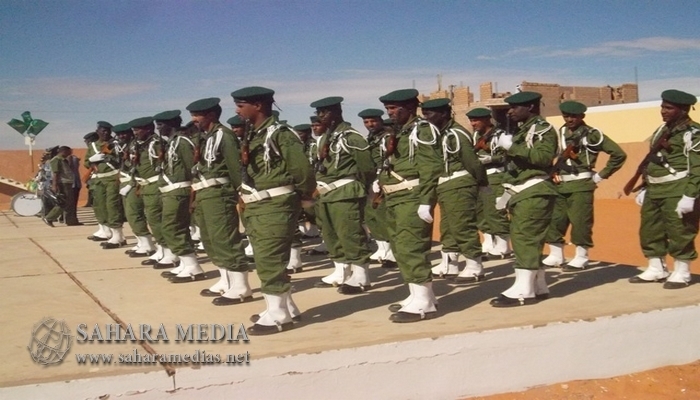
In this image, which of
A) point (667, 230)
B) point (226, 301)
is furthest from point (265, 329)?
point (667, 230)

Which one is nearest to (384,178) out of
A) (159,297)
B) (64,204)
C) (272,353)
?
(272,353)

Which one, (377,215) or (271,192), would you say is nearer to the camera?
(271,192)

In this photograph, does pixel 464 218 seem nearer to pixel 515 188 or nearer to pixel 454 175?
pixel 454 175

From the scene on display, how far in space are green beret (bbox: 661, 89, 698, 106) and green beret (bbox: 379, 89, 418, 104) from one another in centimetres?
276

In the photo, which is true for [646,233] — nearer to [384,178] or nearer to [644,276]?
[644,276]

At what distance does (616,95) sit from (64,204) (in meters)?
38.0

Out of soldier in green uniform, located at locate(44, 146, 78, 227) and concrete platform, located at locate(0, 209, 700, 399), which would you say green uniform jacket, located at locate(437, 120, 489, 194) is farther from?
soldier in green uniform, located at locate(44, 146, 78, 227)

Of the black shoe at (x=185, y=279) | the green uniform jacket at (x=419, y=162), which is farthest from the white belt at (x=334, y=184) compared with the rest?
the black shoe at (x=185, y=279)

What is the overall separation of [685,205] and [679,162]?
0.51 metres

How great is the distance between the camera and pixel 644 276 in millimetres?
8172

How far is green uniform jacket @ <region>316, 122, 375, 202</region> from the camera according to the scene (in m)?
8.16

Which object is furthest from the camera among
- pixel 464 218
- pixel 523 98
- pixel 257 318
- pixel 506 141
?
pixel 464 218

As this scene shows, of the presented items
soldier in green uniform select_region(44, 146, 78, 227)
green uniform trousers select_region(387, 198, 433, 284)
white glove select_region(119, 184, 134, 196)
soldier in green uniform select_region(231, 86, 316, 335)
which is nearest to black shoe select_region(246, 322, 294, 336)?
soldier in green uniform select_region(231, 86, 316, 335)

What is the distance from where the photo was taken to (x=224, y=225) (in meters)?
7.44
